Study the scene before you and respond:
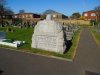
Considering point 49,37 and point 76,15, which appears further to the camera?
point 76,15

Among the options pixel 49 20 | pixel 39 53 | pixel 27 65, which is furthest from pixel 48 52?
pixel 27 65

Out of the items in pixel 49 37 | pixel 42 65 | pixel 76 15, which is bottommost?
pixel 42 65

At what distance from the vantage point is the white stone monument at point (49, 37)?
14.1 m

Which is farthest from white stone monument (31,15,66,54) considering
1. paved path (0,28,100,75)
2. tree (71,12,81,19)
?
tree (71,12,81,19)

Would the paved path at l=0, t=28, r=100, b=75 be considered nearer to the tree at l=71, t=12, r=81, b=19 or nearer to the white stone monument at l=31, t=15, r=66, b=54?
the white stone monument at l=31, t=15, r=66, b=54

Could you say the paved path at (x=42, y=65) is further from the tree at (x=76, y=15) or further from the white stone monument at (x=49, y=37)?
the tree at (x=76, y=15)

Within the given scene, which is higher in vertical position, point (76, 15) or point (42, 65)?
point (76, 15)

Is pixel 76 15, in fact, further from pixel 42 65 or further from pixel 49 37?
pixel 42 65

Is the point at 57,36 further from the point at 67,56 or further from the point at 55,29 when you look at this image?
the point at 67,56

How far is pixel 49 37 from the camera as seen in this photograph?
48.1ft

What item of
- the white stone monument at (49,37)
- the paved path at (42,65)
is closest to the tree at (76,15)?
the white stone monument at (49,37)

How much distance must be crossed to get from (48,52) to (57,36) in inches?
52.1

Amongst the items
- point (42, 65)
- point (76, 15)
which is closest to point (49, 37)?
point (42, 65)

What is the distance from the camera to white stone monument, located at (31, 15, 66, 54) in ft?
46.3
